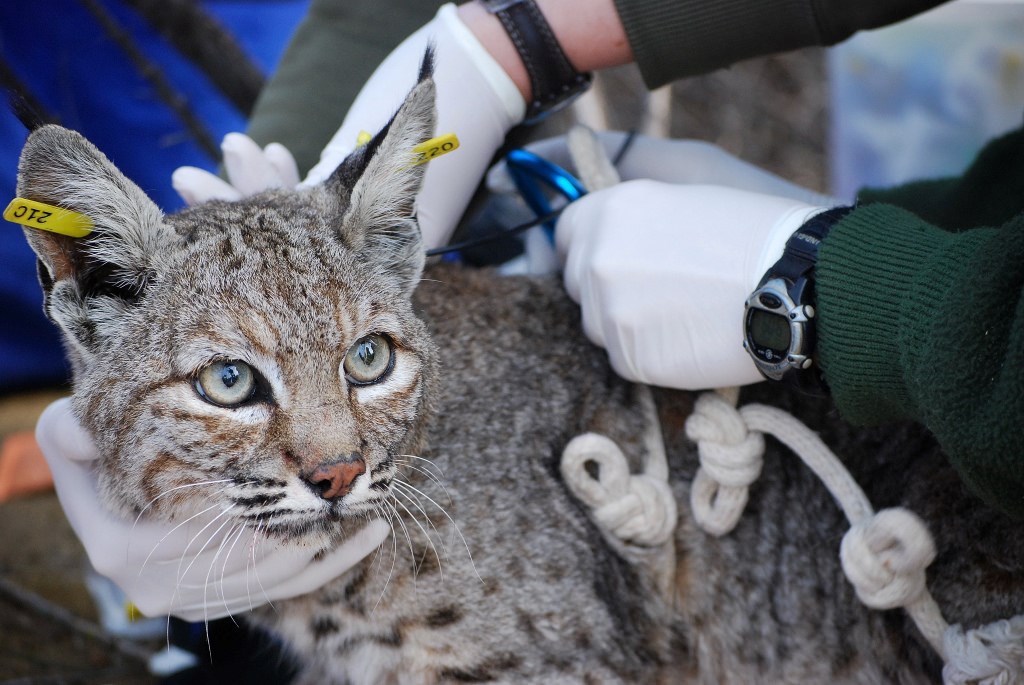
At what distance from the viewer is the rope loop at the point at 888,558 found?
246 cm

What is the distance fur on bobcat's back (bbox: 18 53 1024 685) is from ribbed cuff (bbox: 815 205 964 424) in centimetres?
60

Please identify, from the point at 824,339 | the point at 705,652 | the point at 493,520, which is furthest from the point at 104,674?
the point at 824,339

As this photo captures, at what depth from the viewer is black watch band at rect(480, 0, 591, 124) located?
296 centimetres

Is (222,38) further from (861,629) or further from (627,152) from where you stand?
(861,629)

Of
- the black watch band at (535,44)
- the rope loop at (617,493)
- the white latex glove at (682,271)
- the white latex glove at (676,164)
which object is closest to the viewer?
the white latex glove at (682,271)

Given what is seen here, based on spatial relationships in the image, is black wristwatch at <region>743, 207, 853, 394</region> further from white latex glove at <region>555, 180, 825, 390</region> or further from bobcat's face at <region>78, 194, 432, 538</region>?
bobcat's face at <region>78, 194, 432, 538</region>

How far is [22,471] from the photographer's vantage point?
474 centimetres

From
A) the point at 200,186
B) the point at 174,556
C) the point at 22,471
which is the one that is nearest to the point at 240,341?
the point at 174,556

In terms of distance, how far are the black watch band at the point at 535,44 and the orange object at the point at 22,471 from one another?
127 inches

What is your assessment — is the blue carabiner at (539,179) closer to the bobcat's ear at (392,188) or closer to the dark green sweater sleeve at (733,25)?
the dark green sweater sleeve at (733,25)

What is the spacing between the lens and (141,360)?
2.16 m

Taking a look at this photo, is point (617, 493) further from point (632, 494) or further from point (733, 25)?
point (733, 25)

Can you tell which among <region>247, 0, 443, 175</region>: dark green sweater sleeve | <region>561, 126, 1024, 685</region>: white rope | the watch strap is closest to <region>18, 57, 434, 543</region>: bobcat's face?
<region>561, 126, 1024, 685</region>: white rope

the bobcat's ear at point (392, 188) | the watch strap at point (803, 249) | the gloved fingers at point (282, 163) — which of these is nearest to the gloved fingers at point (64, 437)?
the bobcat's ear at point (392, 188)
